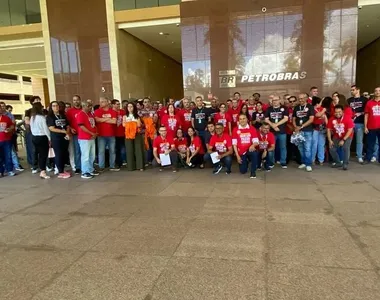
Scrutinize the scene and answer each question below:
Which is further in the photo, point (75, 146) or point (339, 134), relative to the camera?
point (75, 146)

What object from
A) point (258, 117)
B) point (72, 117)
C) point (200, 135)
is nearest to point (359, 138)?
point (258, 117)

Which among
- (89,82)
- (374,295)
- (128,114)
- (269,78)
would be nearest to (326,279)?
(374,295)

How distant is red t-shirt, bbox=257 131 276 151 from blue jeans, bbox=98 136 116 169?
149 inches

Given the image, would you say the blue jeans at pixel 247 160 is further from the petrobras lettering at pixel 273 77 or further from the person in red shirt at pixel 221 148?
the petrobras lettering at pixel 273 77

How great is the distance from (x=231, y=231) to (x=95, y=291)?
5.74 feet

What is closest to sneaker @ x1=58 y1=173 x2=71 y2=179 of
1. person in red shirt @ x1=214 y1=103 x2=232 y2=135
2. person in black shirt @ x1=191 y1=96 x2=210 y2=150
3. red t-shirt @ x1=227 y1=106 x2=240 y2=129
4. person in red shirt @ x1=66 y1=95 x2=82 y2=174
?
person in red shirt @ x1=66 y1=95 x2=82 y2=174

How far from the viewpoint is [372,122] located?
24.8ft

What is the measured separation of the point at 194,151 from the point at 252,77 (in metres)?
5.90

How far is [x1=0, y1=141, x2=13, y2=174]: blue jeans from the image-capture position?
8000 mm

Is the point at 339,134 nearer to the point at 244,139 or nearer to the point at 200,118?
the point at 244,139

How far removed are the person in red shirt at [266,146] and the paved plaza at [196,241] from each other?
44.7 inches

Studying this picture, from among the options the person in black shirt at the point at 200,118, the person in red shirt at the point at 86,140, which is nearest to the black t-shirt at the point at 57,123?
the person in red shirt at the point at 86,140

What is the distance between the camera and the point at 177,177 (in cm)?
686

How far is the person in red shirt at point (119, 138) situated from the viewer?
26.5 feet
